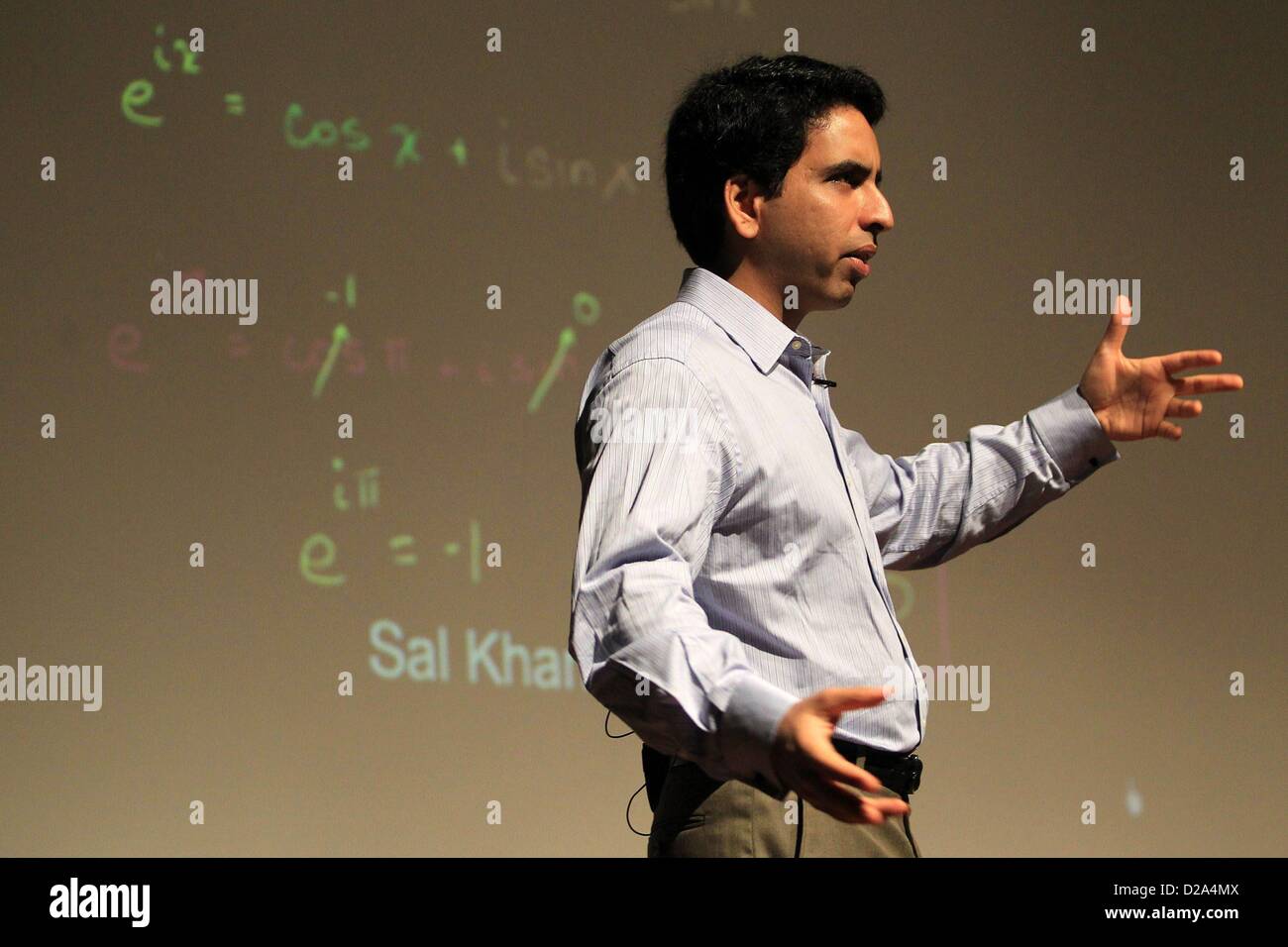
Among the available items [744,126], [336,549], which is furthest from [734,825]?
[336,549]

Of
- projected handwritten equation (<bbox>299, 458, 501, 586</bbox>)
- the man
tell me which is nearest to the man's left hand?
the man

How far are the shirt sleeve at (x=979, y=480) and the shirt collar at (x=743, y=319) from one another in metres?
0.26

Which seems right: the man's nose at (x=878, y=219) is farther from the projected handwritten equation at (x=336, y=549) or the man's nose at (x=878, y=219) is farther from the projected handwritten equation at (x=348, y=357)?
the projected handwritten equation at (x=336, y=549)

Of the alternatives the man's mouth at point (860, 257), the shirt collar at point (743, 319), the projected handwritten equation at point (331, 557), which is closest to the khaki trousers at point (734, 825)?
the shirt collar at point (743, 319)

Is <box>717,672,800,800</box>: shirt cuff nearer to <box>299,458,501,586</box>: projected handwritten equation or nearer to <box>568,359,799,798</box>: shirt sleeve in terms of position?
<box>568,359,799,798</box>: shirt sleeve

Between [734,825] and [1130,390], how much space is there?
2.50 ft

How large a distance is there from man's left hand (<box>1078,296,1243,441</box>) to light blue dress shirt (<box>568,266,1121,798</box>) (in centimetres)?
2

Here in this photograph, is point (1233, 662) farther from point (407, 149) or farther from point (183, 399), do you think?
point (183, 399)

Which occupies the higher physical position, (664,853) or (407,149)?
(407,149)

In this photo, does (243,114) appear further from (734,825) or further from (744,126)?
(734,825)

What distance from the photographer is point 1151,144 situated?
9.18ft

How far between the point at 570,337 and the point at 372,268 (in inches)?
16.5

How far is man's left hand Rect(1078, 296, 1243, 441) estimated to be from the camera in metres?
1.61
